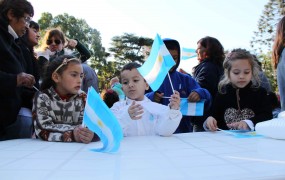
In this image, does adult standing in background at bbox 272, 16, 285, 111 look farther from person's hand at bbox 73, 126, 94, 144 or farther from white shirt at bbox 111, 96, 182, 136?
person's hand at bbox 73, 126, 94, 144

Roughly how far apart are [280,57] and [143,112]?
1659 mm

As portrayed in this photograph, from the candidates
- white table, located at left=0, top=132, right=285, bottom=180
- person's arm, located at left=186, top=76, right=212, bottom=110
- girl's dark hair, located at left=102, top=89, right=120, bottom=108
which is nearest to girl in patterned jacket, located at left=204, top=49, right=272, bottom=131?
person's arm, located at left=186, top=76, right=212, bottom=110

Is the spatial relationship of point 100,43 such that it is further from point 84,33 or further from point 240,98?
point 240,98

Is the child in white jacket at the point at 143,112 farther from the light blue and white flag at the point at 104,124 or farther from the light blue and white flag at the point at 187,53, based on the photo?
the light blue and white flag at the point at 187,53

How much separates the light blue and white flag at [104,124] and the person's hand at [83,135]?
341mm

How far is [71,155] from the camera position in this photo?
3.77 feet

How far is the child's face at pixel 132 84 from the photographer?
2168mm

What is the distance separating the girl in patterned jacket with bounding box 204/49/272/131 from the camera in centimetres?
220

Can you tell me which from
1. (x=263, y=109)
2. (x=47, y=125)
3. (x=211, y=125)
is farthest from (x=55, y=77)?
(x=263, y=109)

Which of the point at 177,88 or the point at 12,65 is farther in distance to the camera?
A: the point at 177,88

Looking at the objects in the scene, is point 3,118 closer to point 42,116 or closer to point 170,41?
point 42,116

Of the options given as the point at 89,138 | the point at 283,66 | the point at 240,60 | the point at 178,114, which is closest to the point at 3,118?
the point at 89,138

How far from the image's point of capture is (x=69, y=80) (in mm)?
1979

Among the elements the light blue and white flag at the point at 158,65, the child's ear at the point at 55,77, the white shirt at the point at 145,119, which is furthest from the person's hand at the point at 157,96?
the child's ear at the point at 55,77
